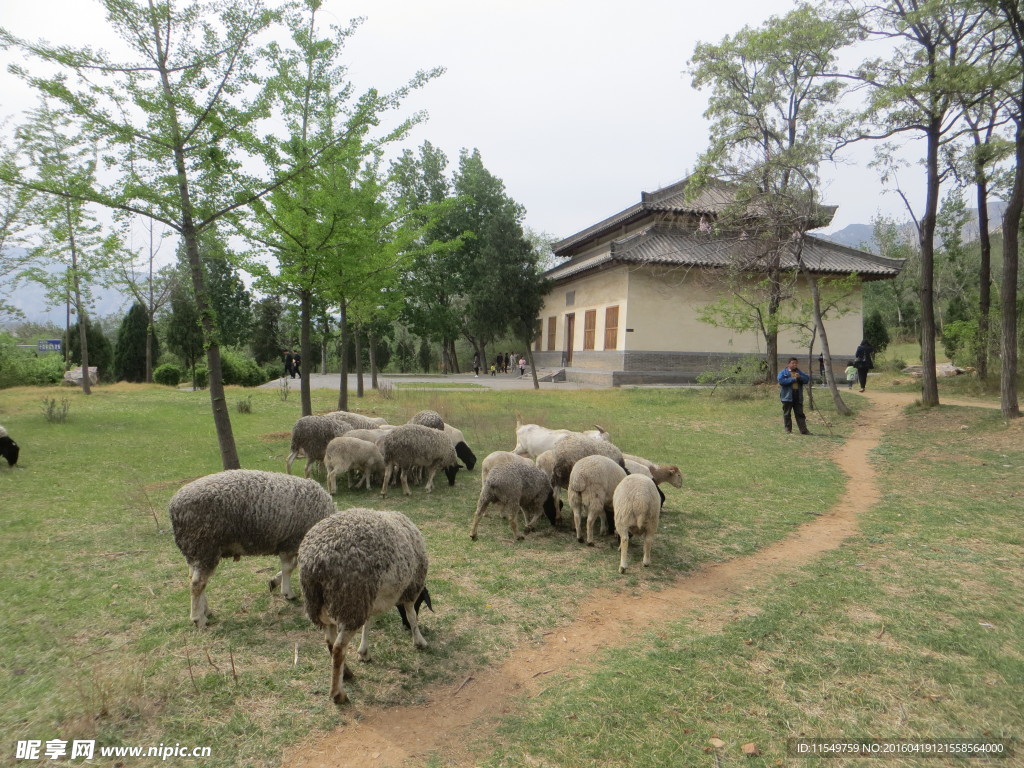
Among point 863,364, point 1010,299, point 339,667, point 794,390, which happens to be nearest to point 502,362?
point 863,364

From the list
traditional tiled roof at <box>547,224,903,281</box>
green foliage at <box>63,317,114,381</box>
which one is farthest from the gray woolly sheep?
green foliage at <box>63,317,114,381</box>

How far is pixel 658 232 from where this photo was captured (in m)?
28.9

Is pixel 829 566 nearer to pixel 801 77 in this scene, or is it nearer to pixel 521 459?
pixel 521 459

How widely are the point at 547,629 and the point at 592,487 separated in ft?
7.44

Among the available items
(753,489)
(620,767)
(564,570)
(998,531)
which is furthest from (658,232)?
(620,767)

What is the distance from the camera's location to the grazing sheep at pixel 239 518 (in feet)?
14.4

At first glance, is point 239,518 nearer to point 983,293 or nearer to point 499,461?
point 499,461

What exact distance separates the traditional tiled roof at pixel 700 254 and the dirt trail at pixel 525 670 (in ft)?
66.8

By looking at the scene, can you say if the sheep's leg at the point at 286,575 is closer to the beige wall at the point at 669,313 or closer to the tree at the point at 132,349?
the beige wall at the point at 669,313

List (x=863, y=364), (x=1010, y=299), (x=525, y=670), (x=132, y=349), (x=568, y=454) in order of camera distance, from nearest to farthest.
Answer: (x=525, y=670) → (x=568, y=454) → (x=1010, y=299) → (x=863, y=364) → (x=132, y=349)

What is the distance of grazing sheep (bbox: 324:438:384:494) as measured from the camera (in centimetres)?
821

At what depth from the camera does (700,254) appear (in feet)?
90.3

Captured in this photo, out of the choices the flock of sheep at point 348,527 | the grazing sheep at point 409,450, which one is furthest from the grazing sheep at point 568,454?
the grazing sheep at point 409,450

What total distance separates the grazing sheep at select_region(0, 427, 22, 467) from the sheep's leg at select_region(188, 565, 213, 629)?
26.4 ft
